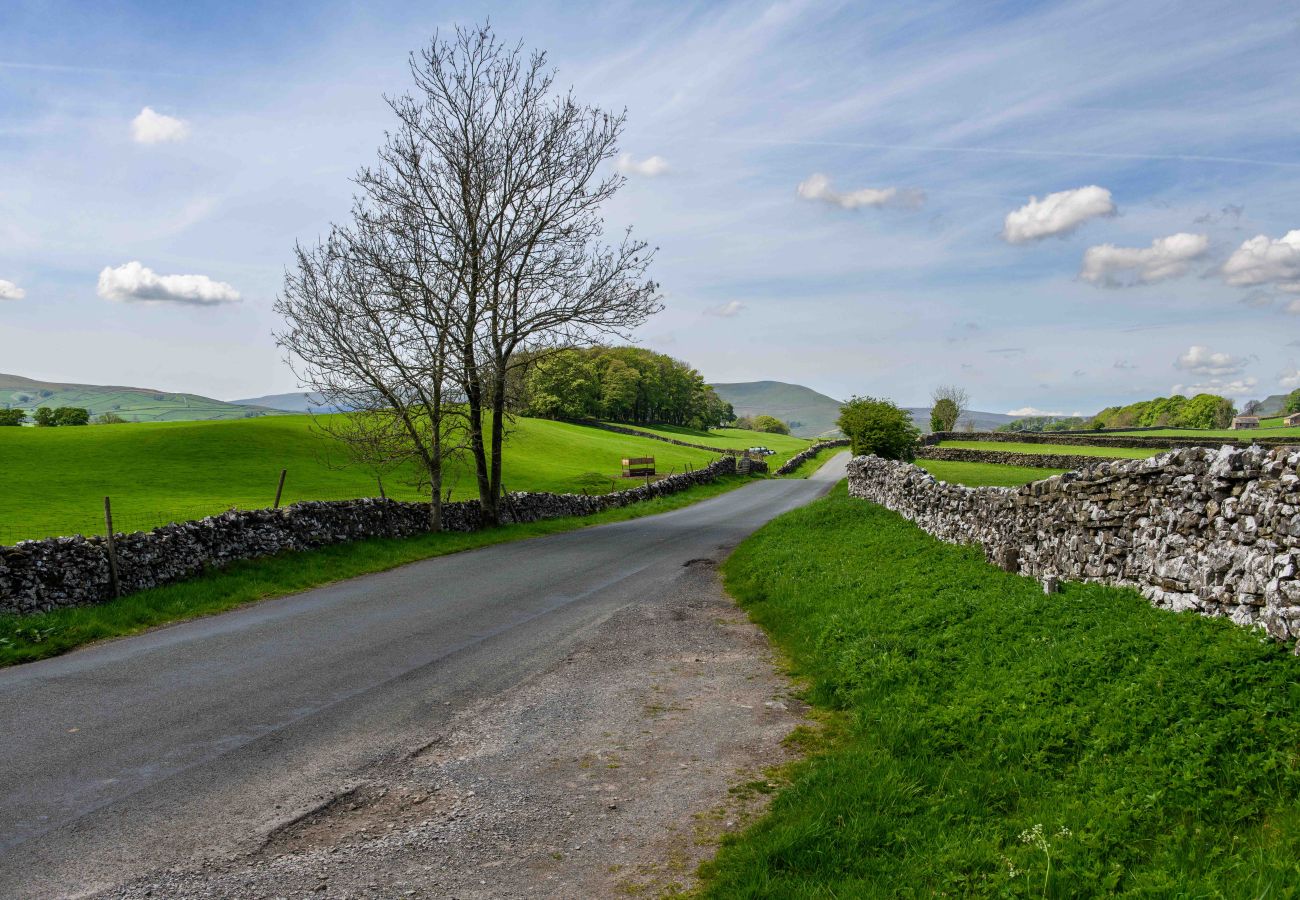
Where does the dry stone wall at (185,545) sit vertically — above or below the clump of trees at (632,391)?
below

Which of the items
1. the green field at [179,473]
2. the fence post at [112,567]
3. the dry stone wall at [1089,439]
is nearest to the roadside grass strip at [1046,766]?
the fence post at [112,567]

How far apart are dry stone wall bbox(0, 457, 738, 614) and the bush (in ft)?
94.4

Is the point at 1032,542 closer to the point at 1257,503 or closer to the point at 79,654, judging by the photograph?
the point at 1257,503

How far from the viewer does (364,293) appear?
2497 cm

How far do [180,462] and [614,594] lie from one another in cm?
3787

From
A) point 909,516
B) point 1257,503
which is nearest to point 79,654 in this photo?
point 1257,503

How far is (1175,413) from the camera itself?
144125 mm

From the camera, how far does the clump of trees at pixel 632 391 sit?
12000 centimetres

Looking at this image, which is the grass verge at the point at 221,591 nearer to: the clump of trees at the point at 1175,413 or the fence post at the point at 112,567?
the fence post at the point at 112,567

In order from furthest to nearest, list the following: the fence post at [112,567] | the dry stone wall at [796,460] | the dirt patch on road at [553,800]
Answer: the dry stone wall at [796,460] → the fence post at [112,567] → the dirt patch on road at [553,800]

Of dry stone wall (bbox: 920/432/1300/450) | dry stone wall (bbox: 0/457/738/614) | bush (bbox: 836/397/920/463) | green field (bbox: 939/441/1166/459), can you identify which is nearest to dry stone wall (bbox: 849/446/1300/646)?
dry stone wall (bbox: 0/457/738/614)

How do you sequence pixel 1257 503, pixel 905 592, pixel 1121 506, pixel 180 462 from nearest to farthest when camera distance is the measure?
pixel 1257 503, pixel 1121 506, pixel 905 592, pixel 180 462

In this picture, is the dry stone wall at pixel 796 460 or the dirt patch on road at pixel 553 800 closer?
the dirt patch on road at pixel 553 800

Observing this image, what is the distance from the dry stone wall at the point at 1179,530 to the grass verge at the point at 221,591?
14.0m
